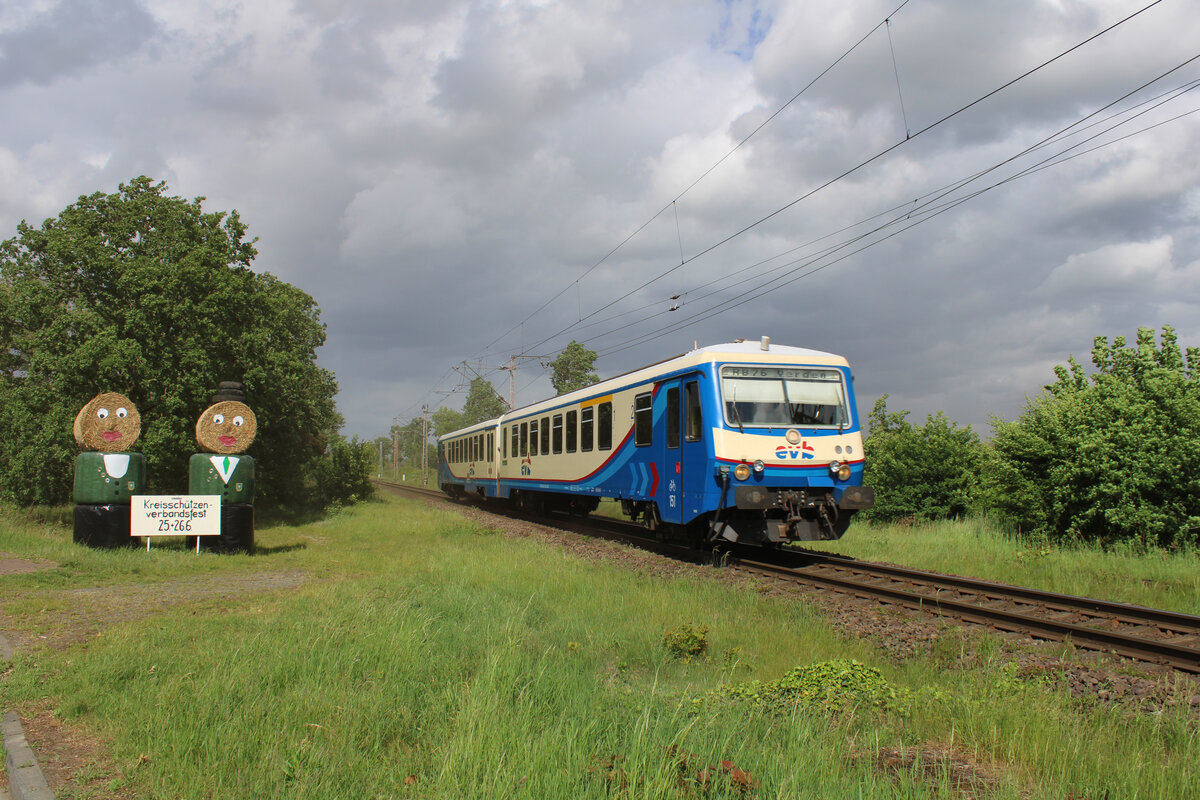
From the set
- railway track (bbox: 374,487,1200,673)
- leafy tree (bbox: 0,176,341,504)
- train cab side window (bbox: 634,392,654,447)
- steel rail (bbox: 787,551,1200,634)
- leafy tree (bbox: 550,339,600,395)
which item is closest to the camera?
railway track (bbox: 374,487,1200,673)

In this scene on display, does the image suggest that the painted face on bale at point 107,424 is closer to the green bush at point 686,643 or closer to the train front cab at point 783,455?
the train front cab at point 783,455

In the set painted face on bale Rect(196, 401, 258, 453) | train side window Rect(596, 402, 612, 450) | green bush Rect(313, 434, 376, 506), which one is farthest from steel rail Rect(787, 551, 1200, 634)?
green bush Rect(313, 434, 376, 506)

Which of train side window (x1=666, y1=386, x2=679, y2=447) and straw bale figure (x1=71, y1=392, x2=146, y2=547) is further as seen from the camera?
straw bale figure (x1=71, y1=392, x2=146, y2=547)

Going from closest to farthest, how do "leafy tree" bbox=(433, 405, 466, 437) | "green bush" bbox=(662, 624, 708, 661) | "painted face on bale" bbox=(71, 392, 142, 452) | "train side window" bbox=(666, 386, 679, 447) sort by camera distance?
"green bush" bbox=(662, 624, 708, 661), "train side window" bbox=(666, 386, 679, 447), "painted face on bale" bbox=(71, 392, 142, 452), "leafy tree" bbox=(433, 405, 466, 437)

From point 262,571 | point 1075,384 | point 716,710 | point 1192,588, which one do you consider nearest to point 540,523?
point 262,571

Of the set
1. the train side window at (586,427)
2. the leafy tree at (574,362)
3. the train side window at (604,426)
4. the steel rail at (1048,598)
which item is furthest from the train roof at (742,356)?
the leafy tree at (574,362)

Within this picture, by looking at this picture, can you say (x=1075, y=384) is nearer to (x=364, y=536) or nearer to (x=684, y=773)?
(x=684, y=773)

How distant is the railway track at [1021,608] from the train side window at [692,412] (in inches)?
89.2

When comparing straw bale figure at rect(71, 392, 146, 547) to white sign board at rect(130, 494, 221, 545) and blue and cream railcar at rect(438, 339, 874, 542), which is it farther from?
blue and cream railcar at rect(438, 339, 874, 542)

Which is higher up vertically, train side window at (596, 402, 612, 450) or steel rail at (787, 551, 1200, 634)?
train side window at (596, 402, 612, 450)

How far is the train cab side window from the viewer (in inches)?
514

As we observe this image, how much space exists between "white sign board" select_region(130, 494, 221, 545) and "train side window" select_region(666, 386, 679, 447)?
8405mm

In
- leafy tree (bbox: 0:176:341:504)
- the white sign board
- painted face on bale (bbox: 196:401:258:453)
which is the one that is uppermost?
leafy tree (bbox: 0:176:341:504)

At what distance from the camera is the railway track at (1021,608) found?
659cm
